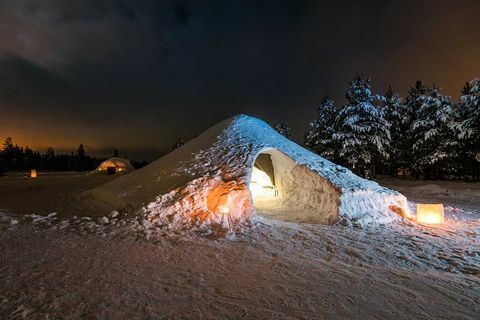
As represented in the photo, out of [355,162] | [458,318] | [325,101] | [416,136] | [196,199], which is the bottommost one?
[458,318]

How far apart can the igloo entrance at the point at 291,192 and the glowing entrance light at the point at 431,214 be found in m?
2.74

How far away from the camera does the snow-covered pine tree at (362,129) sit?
2109 cm

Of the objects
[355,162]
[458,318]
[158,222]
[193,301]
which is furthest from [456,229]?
[355,162]

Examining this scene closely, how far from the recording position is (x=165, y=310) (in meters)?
3.41

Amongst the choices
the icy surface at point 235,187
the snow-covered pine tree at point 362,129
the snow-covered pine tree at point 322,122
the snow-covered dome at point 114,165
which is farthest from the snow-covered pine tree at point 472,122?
the snow-covered dome at point 114,165

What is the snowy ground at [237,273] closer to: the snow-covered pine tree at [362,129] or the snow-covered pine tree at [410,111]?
the snow-covered pine tree at [362,129]

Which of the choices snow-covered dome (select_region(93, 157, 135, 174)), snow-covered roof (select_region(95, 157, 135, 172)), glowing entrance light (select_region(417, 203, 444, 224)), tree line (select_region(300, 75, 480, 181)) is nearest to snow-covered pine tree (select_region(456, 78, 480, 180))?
tree line (select_region(300, 75, 480, 181))

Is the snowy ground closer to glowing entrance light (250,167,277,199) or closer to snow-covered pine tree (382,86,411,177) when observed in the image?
glowing entrance light (250,167,277,199)

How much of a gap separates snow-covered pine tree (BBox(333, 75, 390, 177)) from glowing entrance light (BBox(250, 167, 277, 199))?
872 cm

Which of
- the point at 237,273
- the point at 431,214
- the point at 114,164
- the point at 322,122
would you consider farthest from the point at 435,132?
the point at 114,164

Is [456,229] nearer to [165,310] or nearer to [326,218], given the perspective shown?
[326,218]

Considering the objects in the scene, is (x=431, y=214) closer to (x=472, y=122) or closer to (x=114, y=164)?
(x=472, y=122)

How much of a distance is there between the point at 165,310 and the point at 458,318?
374 cm

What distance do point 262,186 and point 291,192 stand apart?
132 inches
